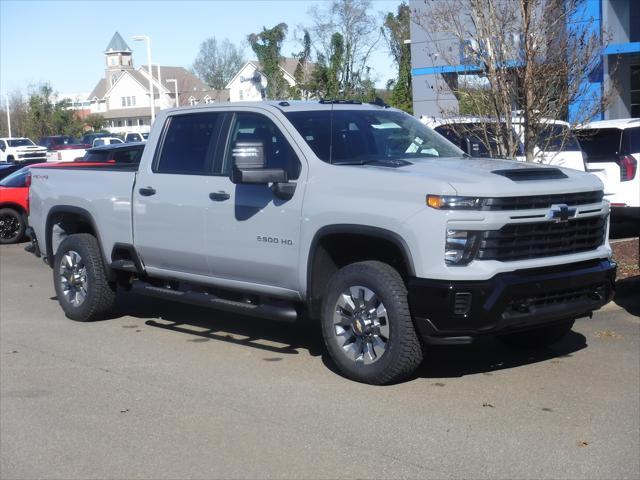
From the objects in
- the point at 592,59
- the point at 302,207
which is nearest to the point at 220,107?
the point at 302,207

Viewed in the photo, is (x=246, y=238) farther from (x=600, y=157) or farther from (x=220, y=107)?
(x=600, y=157)

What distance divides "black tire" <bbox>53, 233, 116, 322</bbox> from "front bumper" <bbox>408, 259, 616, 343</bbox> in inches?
155

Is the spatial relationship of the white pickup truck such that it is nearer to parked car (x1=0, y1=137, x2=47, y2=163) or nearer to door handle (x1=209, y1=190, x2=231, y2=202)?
door handle (x1=209, y1=190, x2=231, y2=202)

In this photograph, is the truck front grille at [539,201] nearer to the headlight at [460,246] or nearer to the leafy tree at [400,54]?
the headlight at [460,246]

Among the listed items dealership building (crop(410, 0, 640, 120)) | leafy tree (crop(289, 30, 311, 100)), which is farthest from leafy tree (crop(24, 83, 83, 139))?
dealership building (crop(410, 0, 640, 120))

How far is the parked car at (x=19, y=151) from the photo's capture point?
156 feet

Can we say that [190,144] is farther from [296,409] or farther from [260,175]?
[296,409]

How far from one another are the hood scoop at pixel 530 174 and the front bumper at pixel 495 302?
636 mm

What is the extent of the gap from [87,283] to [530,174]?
15.6 ft

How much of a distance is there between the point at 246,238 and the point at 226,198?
0.41 meters

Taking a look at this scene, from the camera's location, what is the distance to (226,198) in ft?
24.0

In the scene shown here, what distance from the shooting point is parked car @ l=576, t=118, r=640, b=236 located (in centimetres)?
1256

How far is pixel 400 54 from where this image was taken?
35.8 meters

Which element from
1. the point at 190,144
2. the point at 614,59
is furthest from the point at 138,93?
the point at 190,144
